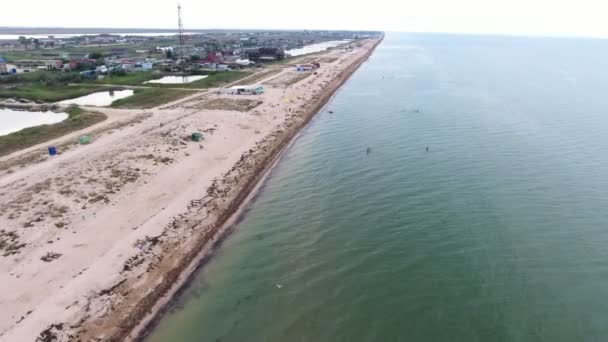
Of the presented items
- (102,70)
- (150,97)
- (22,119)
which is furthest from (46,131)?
(102,70)

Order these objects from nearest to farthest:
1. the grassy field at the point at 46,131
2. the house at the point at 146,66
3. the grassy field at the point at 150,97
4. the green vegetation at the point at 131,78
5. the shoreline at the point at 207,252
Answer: the shoreline at the point at 207,252, the grassy field at the point at 46,131, the grassy field at the point at 150,97, the green vegetation at the point at 131,78, the house at the point at 146,66

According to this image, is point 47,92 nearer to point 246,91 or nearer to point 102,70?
point 102,70

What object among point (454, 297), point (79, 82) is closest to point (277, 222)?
point (454, 297)

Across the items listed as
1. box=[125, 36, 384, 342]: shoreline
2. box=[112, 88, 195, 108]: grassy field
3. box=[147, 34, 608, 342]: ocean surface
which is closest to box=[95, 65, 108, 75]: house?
box=[112, 88, 195, 108]: grassy field

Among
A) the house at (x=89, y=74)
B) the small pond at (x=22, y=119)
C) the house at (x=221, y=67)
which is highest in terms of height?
the house at (x=221, y=67)

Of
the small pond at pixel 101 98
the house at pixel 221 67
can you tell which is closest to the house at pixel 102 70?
the small pond at pixel 101 98

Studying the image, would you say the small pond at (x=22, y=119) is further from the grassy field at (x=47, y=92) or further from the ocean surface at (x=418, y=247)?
the ocean surface at (x=418, y=247)

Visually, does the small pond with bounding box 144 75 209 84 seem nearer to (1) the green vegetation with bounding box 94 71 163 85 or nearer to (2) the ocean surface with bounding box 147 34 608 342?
(1) the green vegetation with bounding box 94 71 163 85
